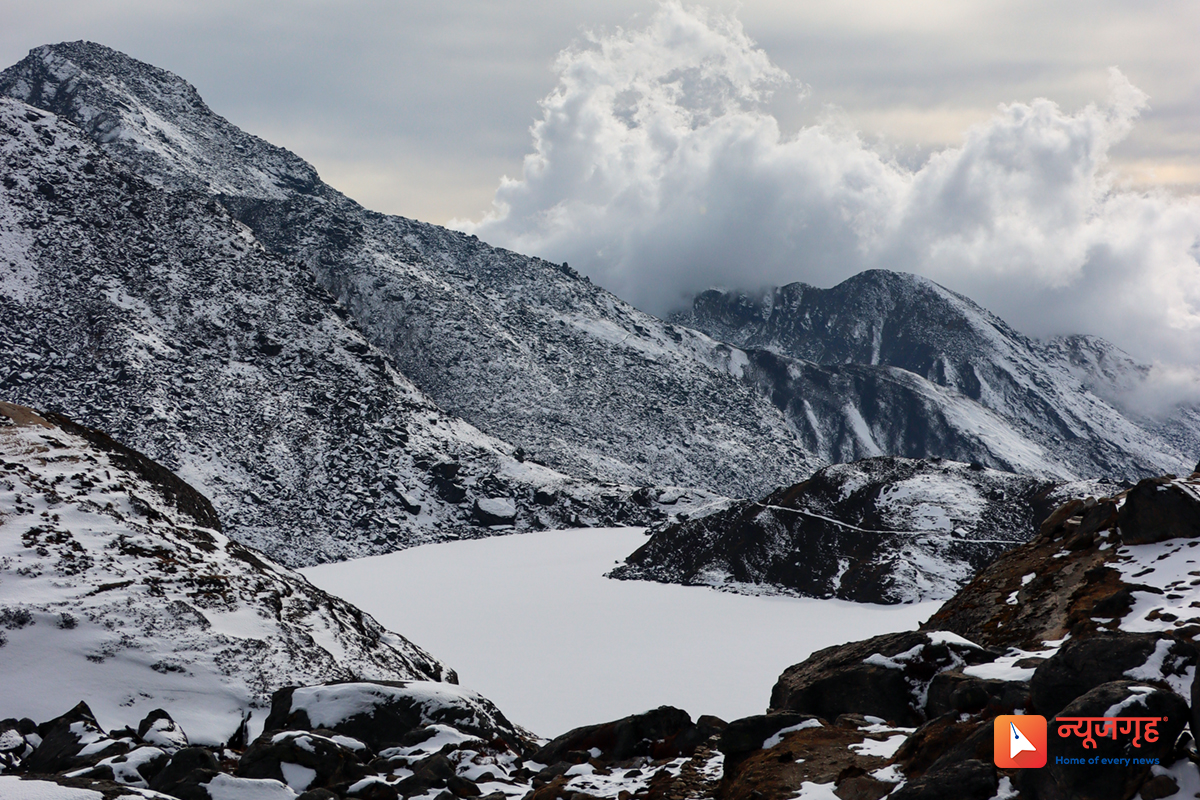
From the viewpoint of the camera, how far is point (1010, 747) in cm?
997

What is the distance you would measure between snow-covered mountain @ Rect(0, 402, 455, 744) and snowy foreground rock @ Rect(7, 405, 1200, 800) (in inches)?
2.8

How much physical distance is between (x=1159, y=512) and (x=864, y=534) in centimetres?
3034

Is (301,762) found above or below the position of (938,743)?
below

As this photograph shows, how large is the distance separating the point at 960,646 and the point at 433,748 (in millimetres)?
10747

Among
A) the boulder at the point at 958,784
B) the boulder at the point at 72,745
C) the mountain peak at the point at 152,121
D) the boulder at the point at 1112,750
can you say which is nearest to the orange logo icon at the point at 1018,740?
the boulder at the point at 958,784

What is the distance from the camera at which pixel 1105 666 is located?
10.4 meters

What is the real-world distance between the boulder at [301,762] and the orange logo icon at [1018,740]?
11238mm

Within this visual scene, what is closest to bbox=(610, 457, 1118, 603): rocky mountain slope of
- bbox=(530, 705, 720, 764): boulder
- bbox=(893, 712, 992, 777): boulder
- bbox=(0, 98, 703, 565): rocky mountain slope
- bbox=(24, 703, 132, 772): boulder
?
bbox=(0, 98, 703, 565): rocky mountain slope

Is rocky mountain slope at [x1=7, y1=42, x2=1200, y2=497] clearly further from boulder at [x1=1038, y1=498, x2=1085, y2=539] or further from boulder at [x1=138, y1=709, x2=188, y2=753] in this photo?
boulder at [x1=138, y1=709, x2=188, y2=753]

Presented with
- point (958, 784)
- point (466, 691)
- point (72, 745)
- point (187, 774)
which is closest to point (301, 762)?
point (187, 774)

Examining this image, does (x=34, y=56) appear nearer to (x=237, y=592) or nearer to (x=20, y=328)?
(x=20, y=328)

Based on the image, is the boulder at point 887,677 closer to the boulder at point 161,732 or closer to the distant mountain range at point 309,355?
the boulder at point 161,732

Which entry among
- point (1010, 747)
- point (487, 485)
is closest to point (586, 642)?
point (1010, 747)

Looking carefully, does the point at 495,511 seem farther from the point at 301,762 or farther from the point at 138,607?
the point at 301,762
